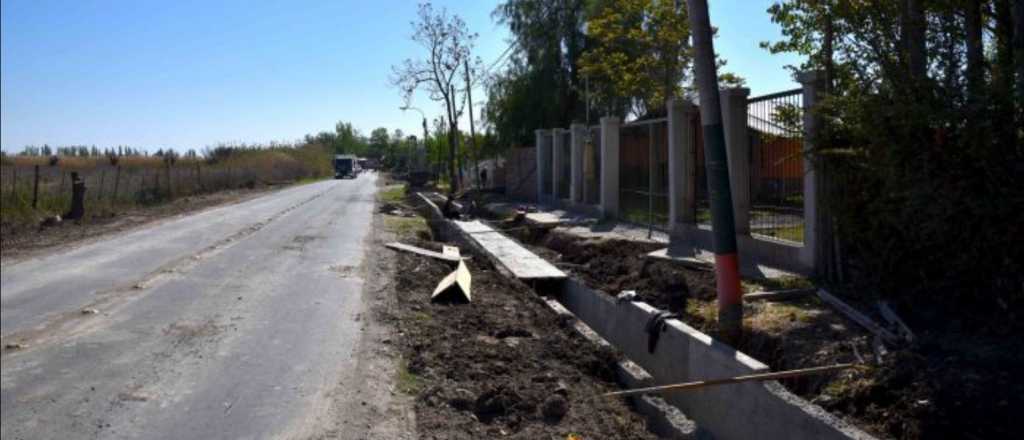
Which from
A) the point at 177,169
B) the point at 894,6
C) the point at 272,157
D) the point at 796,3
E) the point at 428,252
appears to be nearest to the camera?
the point at 894,6

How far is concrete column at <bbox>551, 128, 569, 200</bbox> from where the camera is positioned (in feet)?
88.5

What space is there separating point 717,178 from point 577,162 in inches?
626

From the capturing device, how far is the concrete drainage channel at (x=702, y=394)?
557 centimetres

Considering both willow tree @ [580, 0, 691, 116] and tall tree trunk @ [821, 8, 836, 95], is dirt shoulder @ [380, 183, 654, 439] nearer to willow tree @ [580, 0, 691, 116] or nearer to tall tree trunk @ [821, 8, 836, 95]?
tall tree trunk @ [821, 8, 836, 95]

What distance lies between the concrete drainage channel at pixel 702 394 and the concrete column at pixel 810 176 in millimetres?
2016

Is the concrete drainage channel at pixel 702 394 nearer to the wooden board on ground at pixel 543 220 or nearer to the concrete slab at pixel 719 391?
the concrete slab at pixel 719 391

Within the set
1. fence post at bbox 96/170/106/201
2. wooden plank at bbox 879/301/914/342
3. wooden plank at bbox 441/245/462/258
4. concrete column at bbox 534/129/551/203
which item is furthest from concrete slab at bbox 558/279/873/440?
fence post at bbox 96/170/106/201

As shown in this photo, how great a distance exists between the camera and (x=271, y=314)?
10008 mm

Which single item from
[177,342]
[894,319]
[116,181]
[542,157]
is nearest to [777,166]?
[894,319]

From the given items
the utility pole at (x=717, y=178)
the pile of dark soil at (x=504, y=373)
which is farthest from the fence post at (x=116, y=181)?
the utility pole at (x=717, y=178)

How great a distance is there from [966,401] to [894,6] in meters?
4.99

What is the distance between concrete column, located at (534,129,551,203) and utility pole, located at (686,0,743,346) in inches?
829

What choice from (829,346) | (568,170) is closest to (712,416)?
(829,346)

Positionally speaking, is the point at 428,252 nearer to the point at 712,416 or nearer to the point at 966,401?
the point at 712,416
